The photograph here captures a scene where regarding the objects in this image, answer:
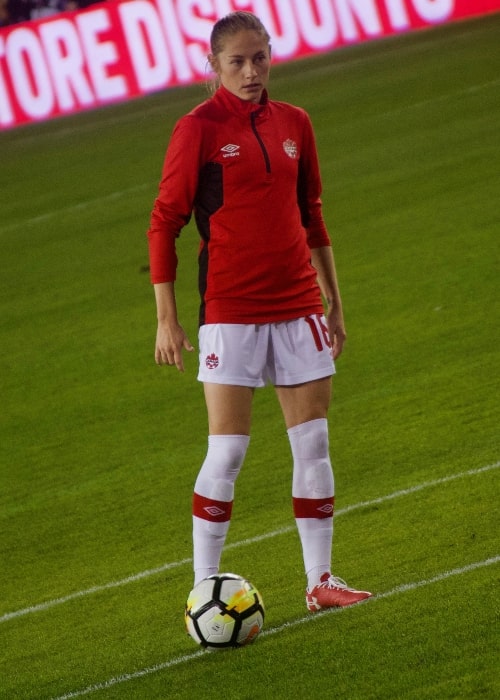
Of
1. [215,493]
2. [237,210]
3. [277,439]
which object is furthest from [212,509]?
[277,439]

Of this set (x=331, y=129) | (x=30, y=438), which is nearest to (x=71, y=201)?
(x=331, y=129)

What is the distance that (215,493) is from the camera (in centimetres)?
431

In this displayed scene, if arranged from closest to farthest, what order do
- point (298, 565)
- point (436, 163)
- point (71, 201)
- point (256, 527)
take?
1. point (298, 565)
2. point (256, 527)
3. point (436, 163)
4. point (71, 201)

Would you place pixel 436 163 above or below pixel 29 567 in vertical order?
below

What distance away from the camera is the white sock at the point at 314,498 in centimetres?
446

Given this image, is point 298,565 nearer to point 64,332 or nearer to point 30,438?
point 30,438

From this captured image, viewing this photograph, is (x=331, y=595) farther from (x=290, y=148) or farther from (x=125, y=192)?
(x=125, y=192)

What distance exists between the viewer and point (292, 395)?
175 inches

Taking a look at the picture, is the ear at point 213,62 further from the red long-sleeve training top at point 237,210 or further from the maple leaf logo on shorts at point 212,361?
the maple leaf logo on shorts at point 212,361

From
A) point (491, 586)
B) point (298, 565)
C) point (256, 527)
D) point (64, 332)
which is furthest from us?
point (64, 332)

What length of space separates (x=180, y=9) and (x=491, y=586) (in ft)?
48.9

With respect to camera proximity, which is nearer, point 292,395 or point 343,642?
point 343,642

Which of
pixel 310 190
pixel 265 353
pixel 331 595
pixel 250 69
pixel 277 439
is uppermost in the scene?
pixel 250 69

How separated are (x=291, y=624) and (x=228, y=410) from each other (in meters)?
0.76
